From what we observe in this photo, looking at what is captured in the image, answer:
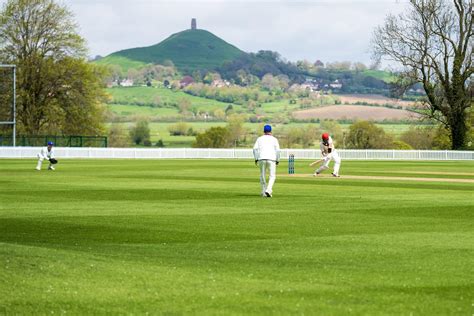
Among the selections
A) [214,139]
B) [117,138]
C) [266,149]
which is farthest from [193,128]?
[266,149]

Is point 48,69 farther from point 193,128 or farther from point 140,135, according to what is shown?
point 193,128

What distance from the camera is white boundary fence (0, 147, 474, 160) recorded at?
3282 inches

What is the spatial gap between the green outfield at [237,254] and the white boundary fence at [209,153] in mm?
53625

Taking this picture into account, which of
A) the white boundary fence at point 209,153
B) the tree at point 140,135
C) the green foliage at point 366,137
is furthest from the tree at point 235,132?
the white boundary fence at point 209,153

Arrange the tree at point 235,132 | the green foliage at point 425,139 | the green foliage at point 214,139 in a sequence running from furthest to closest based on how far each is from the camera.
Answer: the tree at point 235,132, the green foliage at point 214,139, the green foliage at point 425,139

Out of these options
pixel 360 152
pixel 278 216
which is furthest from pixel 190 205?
pixel 360 152

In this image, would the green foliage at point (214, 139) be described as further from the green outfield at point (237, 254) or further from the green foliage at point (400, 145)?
the green outfield at point (237, 254)

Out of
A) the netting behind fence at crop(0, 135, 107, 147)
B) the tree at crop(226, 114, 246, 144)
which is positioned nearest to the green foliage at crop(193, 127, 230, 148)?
the tree at crop(226, 114, 246, 144)

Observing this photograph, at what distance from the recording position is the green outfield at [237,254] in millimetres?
11266

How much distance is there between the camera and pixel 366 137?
119688 millimetres

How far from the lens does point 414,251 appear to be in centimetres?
1603

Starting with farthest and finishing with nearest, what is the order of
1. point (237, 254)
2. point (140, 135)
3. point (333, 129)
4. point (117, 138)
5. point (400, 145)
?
point (333, 129) < point (140, 135) < point (117, 138) < point (400, 145) < point (237, 254)

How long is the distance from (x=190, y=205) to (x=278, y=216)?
163 inches

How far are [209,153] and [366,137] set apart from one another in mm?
37567
